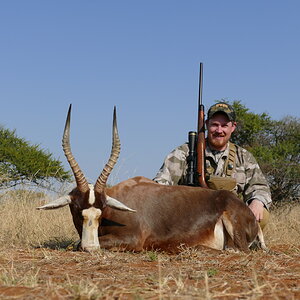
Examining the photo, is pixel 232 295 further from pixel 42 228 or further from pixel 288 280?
pixel 42 228

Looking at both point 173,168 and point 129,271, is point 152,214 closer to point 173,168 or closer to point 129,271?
point 173,168

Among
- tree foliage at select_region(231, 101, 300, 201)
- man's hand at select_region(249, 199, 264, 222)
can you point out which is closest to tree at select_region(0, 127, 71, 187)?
tree foliage at select_region(231, 101, 300, 201)

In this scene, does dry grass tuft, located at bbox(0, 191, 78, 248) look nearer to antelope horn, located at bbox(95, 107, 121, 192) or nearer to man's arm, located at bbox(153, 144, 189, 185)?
antelope horn, located at bbox(95, 107, 121, 192)

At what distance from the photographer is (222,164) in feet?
23.5

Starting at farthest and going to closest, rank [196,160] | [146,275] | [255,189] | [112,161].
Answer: [255,189]
[196,160]
[112,161]
[146,275]

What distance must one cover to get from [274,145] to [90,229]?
14.3m

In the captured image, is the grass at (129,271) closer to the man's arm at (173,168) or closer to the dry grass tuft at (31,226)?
the dry grass tuft at (31,226)

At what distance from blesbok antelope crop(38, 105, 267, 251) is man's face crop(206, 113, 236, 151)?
1081mm

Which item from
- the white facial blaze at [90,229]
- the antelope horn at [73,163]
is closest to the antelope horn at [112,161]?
the antelope horn at [73,163]

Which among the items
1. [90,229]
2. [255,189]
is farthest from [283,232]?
[90,229]

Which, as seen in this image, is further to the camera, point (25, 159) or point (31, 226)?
point (25, 159)

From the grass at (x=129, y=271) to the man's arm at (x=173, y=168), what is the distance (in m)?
1.34

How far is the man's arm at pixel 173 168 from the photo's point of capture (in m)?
6.93

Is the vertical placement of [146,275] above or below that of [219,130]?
below
